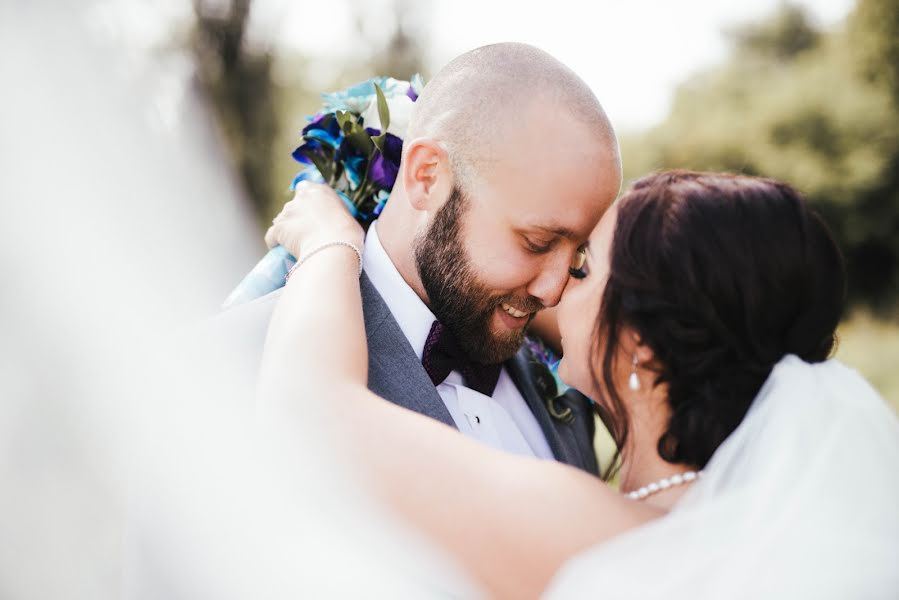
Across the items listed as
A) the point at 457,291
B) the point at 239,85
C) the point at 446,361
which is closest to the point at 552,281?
the point at 457,291

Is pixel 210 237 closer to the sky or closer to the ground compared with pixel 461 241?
closer to the ground

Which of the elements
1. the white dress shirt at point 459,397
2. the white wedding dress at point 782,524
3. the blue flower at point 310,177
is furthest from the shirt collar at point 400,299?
the white wedding dress at point 782,524

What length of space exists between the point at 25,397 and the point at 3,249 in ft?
4.51

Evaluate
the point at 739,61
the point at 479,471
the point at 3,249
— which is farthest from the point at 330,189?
the point at 739,61

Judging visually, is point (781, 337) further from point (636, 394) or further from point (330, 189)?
point (330, 189)

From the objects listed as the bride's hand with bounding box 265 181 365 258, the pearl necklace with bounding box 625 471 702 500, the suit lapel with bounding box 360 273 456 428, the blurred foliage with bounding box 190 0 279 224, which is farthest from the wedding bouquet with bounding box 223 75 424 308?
the blurred foliage with bounding box 190 0 279 224

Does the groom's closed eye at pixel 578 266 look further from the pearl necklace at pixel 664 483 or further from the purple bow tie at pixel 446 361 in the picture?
the pearl necklace at pixel 664 483

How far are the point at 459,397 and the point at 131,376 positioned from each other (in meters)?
0.98

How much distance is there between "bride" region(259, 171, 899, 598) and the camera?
1652 millimetres

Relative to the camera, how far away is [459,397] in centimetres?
247

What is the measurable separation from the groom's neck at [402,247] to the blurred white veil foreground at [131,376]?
0.70m

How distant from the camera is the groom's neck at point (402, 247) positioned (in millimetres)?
2602

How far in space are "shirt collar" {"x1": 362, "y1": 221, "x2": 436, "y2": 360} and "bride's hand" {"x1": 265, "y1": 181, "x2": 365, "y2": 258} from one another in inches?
4.8

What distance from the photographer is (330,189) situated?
275cm
